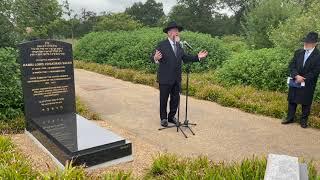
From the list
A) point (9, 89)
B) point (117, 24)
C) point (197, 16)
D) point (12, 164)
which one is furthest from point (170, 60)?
point (197, 16)

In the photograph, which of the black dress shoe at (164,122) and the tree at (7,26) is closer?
the black dress shoe at (164,122)

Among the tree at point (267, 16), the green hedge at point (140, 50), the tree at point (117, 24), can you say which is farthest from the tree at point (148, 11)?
the tree at point (267, 16)

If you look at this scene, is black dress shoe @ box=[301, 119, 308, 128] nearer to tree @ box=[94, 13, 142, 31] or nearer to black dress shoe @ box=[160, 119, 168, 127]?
black dress shoe @ box=[160, 119, 168, 127]

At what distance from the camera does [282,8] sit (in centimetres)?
1605

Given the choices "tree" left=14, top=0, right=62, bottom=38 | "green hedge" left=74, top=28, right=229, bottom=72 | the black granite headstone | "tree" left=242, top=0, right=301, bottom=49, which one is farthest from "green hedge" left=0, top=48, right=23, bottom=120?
"tree" left=242, top=0, right=301, bottom=49

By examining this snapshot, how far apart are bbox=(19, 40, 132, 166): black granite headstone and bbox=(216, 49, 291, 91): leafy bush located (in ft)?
18.2

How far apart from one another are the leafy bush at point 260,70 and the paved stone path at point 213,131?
1929 mm

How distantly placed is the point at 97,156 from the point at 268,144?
3025 millimetres

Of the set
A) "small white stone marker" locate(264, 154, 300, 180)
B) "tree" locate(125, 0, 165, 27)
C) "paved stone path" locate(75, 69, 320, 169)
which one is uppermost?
"tree" locate(125, 0, 165, 27)

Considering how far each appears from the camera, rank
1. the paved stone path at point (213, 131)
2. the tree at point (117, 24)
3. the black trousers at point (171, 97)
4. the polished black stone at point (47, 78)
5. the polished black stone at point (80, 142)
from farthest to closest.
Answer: the tree at point (117, 24), the black trousers at point (171, 97), the polished black stone at point (47, 78), the paved stone path at point (213, 131), the polished black stone at point (80, 142)

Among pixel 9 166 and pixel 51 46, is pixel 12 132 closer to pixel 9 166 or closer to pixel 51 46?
pixel 51 46

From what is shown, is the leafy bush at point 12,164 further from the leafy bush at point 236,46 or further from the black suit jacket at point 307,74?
the leafy bush at point 236,46

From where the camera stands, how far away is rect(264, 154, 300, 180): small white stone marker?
11.4 feet

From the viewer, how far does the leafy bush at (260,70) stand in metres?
10.6
